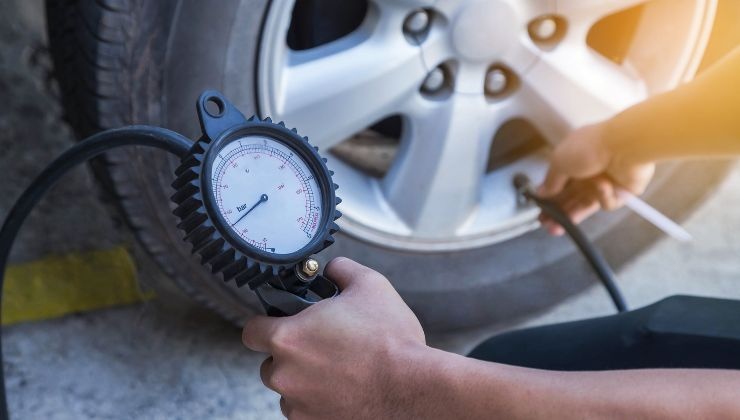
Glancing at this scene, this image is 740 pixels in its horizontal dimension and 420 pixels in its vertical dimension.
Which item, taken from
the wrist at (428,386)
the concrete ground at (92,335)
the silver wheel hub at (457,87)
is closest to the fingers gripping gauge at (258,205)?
the wrist at (428,386)

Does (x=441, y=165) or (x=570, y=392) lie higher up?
(x=570, y=392)

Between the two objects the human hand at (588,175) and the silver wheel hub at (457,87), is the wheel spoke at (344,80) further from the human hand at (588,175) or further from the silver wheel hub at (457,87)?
the human hand at (588,175)

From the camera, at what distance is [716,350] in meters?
0.94

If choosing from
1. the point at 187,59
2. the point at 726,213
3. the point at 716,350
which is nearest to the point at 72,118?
the point at 187,59

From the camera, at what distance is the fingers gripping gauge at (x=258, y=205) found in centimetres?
81

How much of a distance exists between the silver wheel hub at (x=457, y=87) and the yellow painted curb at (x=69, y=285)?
435 mm

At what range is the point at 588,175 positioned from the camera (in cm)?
130

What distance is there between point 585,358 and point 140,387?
75cm

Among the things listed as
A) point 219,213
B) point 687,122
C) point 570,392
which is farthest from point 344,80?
point 570,392

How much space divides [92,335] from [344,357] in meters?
0.83

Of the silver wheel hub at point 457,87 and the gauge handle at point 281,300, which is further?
the silver wheel hub at point 457,87

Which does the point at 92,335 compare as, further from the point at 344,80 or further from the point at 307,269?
the point at 307,269

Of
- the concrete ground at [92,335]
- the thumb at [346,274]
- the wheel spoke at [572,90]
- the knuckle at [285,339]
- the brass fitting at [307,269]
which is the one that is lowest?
the concrete ground at [92,335]

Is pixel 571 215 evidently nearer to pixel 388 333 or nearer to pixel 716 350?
pixel 716 350
